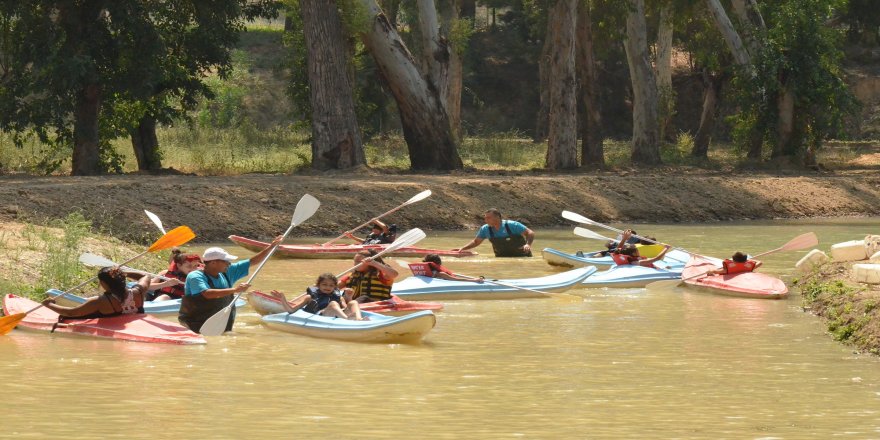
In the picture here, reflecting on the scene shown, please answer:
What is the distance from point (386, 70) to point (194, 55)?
167 inches

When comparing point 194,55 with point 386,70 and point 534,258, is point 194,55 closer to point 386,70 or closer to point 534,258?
point 386,70

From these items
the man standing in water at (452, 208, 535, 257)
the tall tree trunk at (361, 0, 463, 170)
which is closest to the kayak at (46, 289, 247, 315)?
the man standing in water at (452, 208, 535, 257)

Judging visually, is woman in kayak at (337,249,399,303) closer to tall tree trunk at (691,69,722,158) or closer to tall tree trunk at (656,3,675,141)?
tall tree trunk at (656,3,675,141)

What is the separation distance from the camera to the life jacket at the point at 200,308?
45.2ft

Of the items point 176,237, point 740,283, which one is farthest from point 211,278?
point 740,283

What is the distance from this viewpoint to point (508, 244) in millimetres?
21812

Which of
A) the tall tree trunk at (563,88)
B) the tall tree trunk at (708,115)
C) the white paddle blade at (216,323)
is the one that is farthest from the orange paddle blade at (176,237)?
the tall tree trunk at (708,115)

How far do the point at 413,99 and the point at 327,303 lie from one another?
18997 mm

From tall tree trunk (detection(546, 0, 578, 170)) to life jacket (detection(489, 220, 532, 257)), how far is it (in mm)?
13230

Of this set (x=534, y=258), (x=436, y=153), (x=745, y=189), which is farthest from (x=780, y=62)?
(x=534, y=258)

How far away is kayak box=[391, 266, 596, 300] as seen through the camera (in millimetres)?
16891

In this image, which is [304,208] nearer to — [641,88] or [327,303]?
[327,303]

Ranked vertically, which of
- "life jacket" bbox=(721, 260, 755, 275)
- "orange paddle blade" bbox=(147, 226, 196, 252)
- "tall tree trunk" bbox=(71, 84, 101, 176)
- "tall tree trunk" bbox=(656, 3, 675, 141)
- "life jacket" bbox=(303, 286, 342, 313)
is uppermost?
"tall tree trunk" bbox=(656, 3, 675, 141)

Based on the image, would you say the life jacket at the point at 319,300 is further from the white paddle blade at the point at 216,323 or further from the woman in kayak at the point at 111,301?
the woman in kayak at the point at 111,301
